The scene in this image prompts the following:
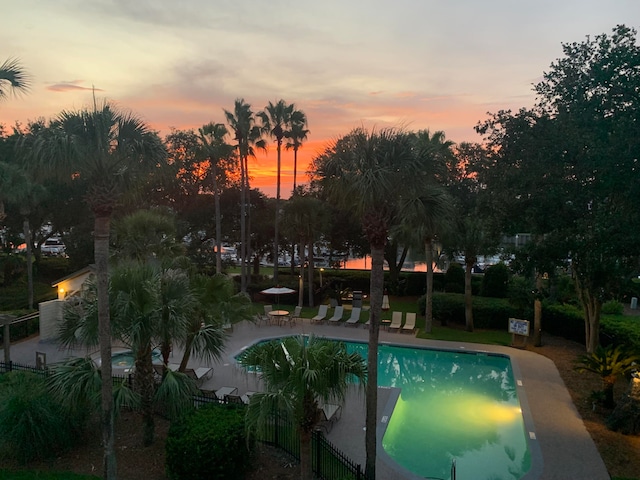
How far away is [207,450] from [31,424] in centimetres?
370

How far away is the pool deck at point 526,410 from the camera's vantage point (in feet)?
29.8

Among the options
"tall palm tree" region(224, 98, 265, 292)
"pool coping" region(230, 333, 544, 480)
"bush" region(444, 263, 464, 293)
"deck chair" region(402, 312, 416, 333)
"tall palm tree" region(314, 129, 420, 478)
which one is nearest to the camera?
"tall palm tree" region(314, 129, 420, 478)

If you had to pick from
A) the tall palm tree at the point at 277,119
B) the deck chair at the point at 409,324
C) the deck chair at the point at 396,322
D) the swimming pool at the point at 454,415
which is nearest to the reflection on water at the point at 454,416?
the swimming pool at the point at 454,415

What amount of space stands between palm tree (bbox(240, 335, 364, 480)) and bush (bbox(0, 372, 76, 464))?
470cm

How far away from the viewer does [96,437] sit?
965 cm

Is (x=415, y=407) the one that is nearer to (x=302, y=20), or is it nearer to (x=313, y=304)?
(x=302, y=20)

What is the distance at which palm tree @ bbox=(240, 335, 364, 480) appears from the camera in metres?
6.45

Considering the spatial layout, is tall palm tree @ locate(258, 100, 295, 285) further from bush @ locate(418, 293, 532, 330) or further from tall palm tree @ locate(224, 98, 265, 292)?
bush @ locate(418, 293, 532, 330)

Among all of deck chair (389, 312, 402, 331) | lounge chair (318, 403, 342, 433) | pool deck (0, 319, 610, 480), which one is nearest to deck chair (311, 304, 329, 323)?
pool deck (0, 319, 610, 480)

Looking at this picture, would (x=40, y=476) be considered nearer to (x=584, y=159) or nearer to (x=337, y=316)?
(x=584, y=159)

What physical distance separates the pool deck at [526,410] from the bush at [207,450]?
43.4 inches

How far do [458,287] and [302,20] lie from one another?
20.3 metres

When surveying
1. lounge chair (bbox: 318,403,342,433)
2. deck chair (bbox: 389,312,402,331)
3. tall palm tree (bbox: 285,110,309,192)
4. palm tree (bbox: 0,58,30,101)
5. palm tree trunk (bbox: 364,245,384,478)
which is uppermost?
tall palm tree (bbox: 285,110,309,192)

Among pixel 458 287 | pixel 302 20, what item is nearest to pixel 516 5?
pixel 302 20
